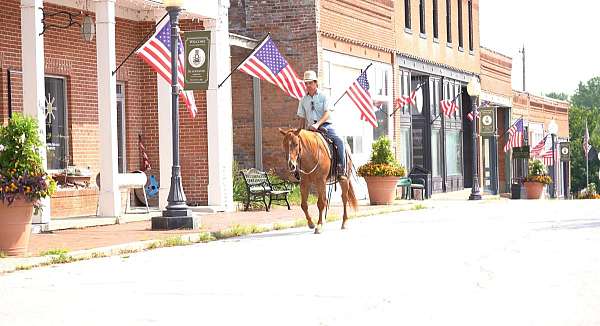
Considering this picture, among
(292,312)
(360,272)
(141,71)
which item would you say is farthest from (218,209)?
(292,312)

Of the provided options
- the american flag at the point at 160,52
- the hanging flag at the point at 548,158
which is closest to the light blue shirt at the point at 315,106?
the american flag at the point at 160,52

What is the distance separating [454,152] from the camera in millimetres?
44625

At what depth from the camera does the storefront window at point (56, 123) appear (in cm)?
2247

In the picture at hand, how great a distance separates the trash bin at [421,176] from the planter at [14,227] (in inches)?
926

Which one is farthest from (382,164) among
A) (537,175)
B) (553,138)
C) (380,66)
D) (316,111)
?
(553,138)

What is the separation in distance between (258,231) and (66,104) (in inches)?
233

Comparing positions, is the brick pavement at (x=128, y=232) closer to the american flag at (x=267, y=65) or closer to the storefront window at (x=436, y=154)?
the american flag at (x=267, y=65)

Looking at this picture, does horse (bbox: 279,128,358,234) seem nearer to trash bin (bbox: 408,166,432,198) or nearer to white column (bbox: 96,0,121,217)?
white column (bbox: 96,0,121,217)

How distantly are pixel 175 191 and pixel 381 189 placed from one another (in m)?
10.8

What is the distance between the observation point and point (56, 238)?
17609 millimetres

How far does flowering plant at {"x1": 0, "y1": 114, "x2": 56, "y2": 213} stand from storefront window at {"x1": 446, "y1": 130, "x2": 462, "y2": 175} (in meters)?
29.8

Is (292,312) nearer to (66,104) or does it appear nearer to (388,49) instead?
(66,104)

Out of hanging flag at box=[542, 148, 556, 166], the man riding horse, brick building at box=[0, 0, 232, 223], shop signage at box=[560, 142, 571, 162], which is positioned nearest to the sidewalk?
brick building at box=[0, 0, 232, 223]

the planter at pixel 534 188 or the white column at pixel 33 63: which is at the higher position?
the white column at pixel 33 63
